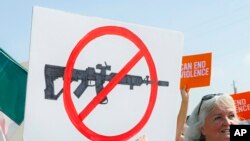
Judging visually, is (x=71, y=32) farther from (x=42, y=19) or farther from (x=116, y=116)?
(x=116, y=116)

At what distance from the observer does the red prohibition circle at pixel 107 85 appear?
1835mm

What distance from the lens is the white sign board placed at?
1785 millimetres

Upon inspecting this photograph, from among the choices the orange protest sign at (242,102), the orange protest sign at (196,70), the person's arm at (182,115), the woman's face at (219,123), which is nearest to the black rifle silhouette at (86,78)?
the woman's face at (219,123)

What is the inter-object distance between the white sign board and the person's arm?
1.00 meters

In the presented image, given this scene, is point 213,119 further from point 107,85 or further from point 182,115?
point 107,85

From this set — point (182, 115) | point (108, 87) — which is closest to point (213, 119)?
point (182, 115)

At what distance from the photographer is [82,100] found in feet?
6.15

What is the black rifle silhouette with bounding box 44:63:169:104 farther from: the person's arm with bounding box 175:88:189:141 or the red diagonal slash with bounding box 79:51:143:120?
the person's arm with bounding box 175:88:189:141

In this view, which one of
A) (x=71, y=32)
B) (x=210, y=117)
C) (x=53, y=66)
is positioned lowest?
(x=210, y=117)

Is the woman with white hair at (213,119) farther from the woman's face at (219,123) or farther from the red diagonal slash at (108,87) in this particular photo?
the red diagonal slash at (108,87)

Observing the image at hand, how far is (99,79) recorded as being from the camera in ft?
6.26

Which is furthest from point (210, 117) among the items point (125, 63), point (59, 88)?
point (59, 88)

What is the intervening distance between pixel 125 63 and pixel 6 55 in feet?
1.69

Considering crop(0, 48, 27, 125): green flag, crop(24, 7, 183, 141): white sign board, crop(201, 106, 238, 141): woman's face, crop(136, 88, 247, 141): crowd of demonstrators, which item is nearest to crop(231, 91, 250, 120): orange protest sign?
crop(136, 88, 247, 141): crowd of demonstrators
